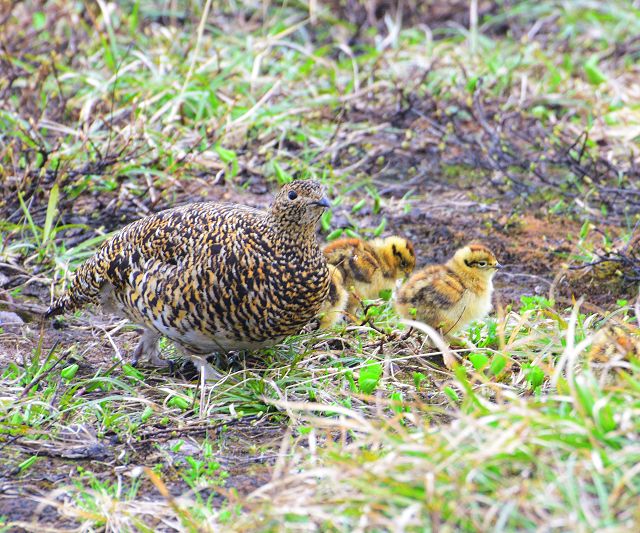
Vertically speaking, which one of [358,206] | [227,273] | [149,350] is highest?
[227,273]

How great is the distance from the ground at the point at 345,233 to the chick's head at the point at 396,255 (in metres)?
0.23

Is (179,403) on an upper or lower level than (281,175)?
lower

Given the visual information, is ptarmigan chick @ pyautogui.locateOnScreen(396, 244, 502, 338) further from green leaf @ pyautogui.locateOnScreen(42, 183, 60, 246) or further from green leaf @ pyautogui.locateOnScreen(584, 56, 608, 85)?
green leaf @ pyautogui.locateOnScreen(584, 56, 608, 85)

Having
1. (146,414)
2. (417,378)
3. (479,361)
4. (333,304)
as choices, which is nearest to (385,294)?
(333,304)

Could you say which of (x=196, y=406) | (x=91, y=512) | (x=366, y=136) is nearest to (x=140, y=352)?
(x=196, y=406)

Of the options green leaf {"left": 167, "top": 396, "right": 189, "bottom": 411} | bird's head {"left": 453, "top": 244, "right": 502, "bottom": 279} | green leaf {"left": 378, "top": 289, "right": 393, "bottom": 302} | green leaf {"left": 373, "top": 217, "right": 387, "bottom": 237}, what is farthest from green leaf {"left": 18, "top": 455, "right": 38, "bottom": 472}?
green leaf {"left": 373, "top": 217, "right": 387, "bottom": 237}

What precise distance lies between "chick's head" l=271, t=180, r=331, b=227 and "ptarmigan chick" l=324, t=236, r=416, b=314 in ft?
2.93

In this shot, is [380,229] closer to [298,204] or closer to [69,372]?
[298,204]

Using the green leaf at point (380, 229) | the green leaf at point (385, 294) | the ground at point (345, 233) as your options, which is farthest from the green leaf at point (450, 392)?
the green leaf at point (380, 229)

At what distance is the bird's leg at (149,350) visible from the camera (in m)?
5.14

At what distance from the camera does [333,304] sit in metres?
5.22

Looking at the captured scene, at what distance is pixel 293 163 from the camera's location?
7223mm

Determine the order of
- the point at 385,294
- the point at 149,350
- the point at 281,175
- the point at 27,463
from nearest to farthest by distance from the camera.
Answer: the point at 27,463, the point at 149,350, the point at 385,294, the point at 281,175

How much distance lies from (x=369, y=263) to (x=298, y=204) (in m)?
1.05
